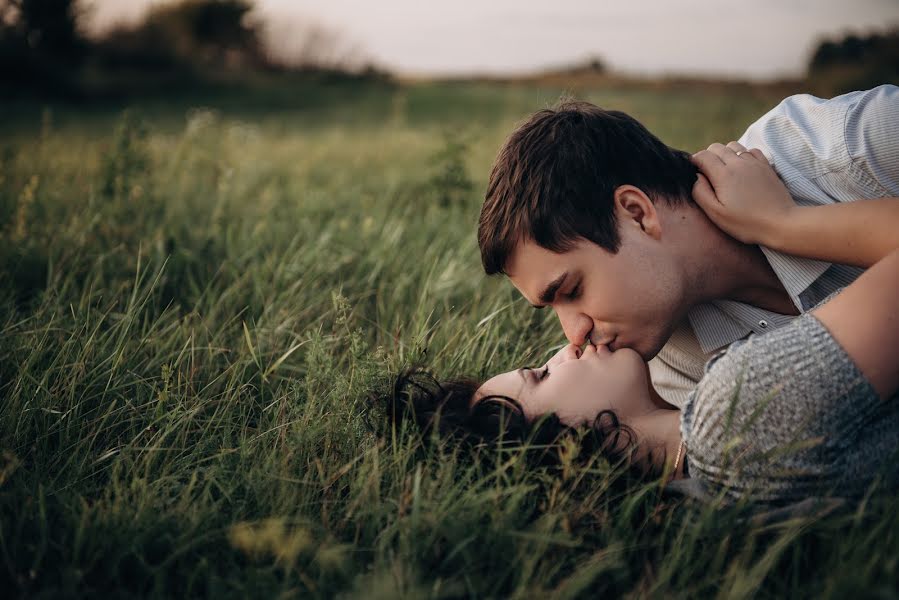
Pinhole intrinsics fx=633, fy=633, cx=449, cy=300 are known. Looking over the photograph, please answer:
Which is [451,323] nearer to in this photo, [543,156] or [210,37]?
[543,156]

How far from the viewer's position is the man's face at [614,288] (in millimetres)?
2098

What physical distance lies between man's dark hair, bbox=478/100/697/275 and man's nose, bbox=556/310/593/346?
0.24 metres

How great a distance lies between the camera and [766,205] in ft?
6.77

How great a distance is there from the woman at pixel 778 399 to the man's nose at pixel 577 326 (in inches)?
4.3

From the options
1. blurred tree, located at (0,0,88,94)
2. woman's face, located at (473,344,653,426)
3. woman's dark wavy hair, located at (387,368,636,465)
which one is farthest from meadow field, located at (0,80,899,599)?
blurred tree, located at (0,0,88,94)

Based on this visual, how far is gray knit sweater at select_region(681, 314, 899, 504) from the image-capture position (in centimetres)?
161

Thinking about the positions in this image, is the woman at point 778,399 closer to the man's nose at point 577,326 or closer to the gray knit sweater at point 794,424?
the gray knit sweater at point 794,424

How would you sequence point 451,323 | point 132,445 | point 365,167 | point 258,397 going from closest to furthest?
point 132,445, point 258,397, point 451,323, point 365,167

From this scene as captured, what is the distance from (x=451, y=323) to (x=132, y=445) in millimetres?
1295

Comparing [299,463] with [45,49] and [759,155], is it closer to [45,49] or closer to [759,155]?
[759,155]

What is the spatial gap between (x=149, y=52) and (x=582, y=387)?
3013 cm

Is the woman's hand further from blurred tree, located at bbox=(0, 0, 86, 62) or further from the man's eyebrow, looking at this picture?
blurred tree, located at bbox=(0, 0, 86, 62)

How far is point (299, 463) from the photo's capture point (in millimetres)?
1884

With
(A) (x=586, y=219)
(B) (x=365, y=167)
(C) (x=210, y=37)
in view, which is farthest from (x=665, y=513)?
(C) (x=210, y=37)
